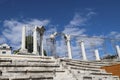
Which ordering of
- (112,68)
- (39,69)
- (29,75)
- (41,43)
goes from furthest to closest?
1. (41,43)
2. (112,68)
3. (39,69)
4. (29,75)

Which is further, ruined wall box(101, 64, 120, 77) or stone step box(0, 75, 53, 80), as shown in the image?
ruined wall box(101, 64, 120, 77)

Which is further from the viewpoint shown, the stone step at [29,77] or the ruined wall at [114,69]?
the ruined wall at [114,69]

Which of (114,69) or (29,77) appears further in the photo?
(114,69)

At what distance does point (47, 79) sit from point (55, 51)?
2365 centimetres

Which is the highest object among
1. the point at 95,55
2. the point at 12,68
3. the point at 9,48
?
the point at 9,48

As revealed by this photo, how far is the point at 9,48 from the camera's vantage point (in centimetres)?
6222

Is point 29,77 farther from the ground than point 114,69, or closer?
closer

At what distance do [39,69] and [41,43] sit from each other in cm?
2106

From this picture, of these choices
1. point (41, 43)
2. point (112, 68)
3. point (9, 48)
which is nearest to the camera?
point (112, 68)

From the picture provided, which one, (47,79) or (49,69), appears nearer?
(47,79)

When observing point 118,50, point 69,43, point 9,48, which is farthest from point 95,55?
point 9,48

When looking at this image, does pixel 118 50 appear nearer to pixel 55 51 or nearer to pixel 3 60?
pixel 55 51

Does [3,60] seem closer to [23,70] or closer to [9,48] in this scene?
[23,70]

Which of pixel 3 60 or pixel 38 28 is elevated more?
pixel 38 28
